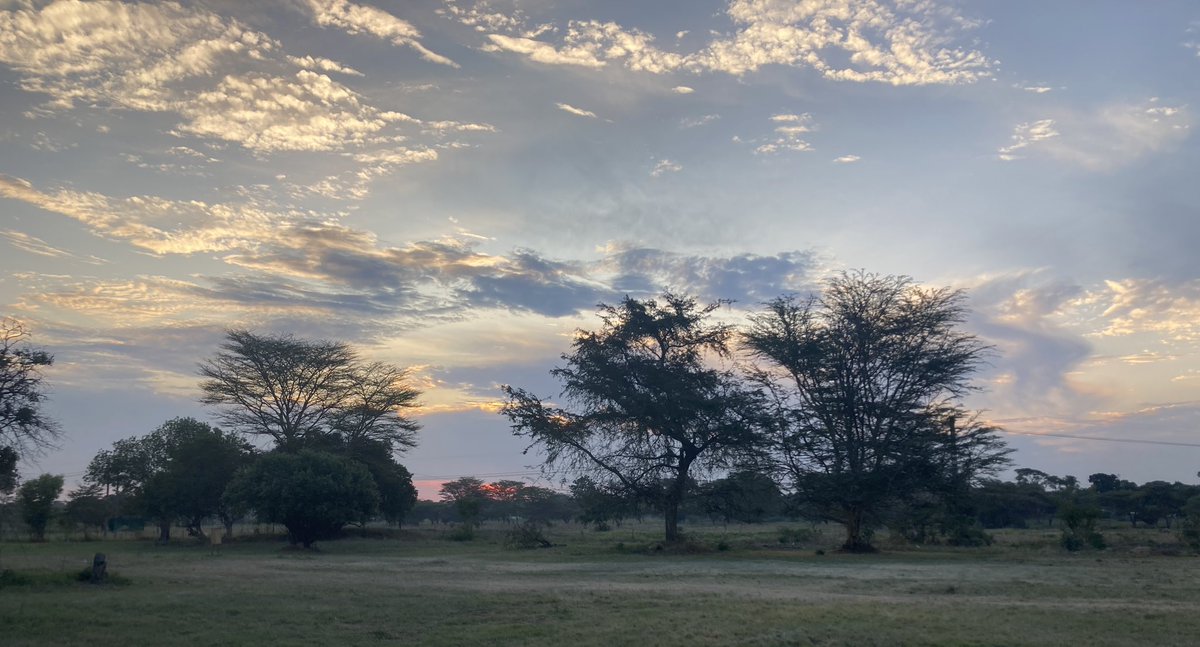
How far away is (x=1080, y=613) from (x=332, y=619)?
14882 millimetres

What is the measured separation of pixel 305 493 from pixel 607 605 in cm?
3114

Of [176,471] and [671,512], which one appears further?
[176,471]

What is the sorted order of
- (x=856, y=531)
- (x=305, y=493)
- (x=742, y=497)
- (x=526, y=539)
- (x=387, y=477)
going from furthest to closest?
(x=387, y=477) < (x=526, y=539) < (x=742, y=497) < (x=305, y=493) < (x=856, y=531)

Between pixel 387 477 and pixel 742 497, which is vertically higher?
pixel 387 477

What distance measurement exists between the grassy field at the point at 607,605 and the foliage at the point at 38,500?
33.7 metres

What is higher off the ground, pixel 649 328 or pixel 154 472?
pixel 649 328

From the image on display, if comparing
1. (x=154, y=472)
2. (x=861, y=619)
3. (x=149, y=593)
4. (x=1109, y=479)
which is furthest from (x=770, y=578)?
(x=1109, y=479)

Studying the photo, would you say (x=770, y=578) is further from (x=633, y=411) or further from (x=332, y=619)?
(x=633, y=411)

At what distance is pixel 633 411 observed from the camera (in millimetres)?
45781

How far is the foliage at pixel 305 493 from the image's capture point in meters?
44.8

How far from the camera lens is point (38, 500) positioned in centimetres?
5847

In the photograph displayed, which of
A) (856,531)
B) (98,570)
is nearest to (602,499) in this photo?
(856,531)

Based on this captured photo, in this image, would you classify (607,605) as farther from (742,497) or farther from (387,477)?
(387,477)

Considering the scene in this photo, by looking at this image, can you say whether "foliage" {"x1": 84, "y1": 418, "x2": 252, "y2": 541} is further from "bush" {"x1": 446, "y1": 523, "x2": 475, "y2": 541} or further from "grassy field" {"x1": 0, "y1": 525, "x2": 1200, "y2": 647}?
"grassy field" {"x1": 0, "y1": 525, "x2": 1200, "y2": 647}
